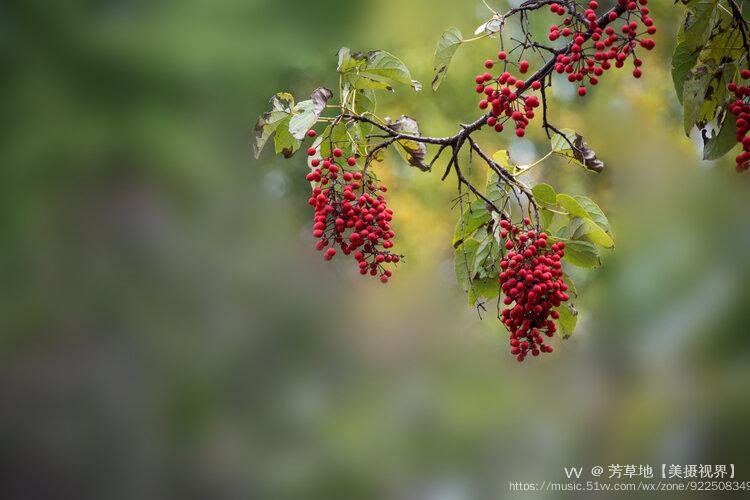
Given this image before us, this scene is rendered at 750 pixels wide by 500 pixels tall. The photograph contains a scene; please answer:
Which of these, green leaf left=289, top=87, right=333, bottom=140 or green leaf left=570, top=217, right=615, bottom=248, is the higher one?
green leaf left=289, top=87, right=333, bottom=140

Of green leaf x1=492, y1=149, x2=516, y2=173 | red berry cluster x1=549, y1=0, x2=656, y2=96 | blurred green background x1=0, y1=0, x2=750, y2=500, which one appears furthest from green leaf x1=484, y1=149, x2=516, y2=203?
blurred green background x1=0, y1=0, x2=750, y2=500

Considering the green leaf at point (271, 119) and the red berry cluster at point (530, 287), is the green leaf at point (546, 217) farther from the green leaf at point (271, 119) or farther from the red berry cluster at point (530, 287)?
the green leaf at point (271, 119)

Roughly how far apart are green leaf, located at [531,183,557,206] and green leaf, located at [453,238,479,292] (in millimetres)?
66

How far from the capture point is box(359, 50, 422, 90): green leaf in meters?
0.67

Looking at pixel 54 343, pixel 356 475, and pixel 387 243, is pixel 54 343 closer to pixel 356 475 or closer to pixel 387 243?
pixel 356 475

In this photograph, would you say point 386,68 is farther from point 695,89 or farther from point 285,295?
point 285,295

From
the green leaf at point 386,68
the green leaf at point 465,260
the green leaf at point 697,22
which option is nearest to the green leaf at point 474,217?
the green leaf at point 465,260

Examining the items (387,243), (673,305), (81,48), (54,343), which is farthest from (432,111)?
(387,243)

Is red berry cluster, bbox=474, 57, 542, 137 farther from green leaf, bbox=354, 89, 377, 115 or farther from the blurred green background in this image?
the blurred green background

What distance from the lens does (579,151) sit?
0.67 metres

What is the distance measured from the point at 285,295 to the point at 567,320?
1.21 m

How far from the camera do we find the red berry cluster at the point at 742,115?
56 cm

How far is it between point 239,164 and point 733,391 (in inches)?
50.7

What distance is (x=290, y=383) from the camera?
1.86 metres
